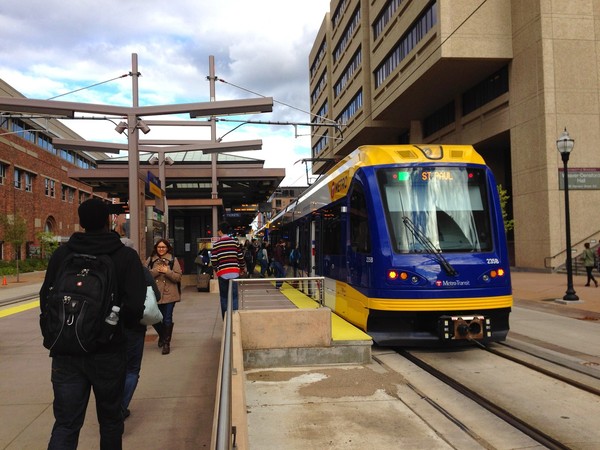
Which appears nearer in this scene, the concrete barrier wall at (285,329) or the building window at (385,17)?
the concrete barrier wall at (285,329)

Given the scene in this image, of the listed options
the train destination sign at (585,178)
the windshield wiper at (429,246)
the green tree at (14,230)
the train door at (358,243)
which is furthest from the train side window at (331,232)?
the green tree at (14,230)

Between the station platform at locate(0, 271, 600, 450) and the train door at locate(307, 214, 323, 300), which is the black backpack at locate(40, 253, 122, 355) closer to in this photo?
the station platform at locate(0, 271, 600, 450)

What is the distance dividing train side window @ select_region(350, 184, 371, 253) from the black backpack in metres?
5.37

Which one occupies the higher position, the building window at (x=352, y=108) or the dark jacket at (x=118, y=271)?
the building window at (x=352, y=108)

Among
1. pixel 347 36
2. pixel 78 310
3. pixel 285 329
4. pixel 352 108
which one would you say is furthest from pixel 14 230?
pixel 347 36

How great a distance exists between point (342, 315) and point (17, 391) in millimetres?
5403

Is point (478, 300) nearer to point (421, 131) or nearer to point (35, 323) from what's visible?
point (35, 323)

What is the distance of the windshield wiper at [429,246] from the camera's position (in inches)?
287

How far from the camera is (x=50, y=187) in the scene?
48.6 metres

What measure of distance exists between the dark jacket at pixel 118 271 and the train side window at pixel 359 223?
5.13 meters

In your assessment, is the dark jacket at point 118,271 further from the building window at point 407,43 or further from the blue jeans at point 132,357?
the building window at point 407,43

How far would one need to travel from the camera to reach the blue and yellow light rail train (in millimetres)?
7254

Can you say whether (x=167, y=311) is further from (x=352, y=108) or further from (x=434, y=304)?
(x=352, y=108)

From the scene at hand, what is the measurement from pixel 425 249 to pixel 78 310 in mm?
5652
